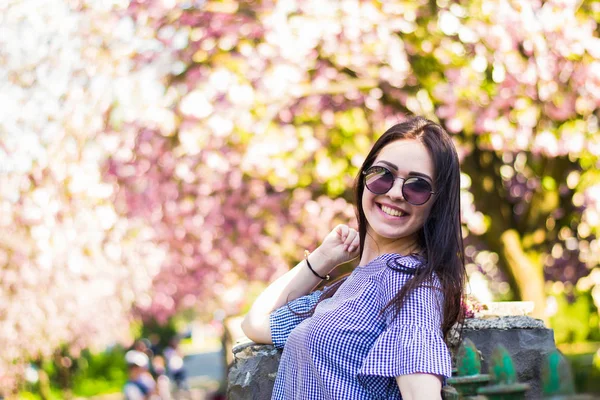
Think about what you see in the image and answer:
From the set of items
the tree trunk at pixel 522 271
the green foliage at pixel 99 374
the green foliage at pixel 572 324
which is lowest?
the green foliage at pixel 572 324

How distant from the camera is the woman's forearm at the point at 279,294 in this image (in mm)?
2770

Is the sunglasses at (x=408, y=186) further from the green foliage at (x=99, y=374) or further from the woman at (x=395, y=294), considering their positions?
the green foliage at (x=99, y=374)

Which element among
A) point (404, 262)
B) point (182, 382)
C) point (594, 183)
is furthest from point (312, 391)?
point (182, 382)

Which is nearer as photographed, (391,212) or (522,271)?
(391,212)

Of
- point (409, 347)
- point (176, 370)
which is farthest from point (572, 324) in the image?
point (409, 347)

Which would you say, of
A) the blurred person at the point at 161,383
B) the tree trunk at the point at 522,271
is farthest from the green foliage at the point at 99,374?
the tree trunk at the point at 522,271

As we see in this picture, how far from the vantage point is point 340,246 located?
2.76m

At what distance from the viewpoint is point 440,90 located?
6879 mm

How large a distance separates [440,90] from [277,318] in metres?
4.47

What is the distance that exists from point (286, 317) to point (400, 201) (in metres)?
0.62

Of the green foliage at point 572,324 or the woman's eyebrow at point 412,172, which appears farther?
the green foliage at point 572,324

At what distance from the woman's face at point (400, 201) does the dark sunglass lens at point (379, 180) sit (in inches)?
0.5

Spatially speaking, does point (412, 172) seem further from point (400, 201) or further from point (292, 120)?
point (292, 120)

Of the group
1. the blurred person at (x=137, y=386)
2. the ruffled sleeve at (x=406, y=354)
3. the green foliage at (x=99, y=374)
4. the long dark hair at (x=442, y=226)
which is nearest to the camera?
the ruffled sleeve at (x=406, y=354)
